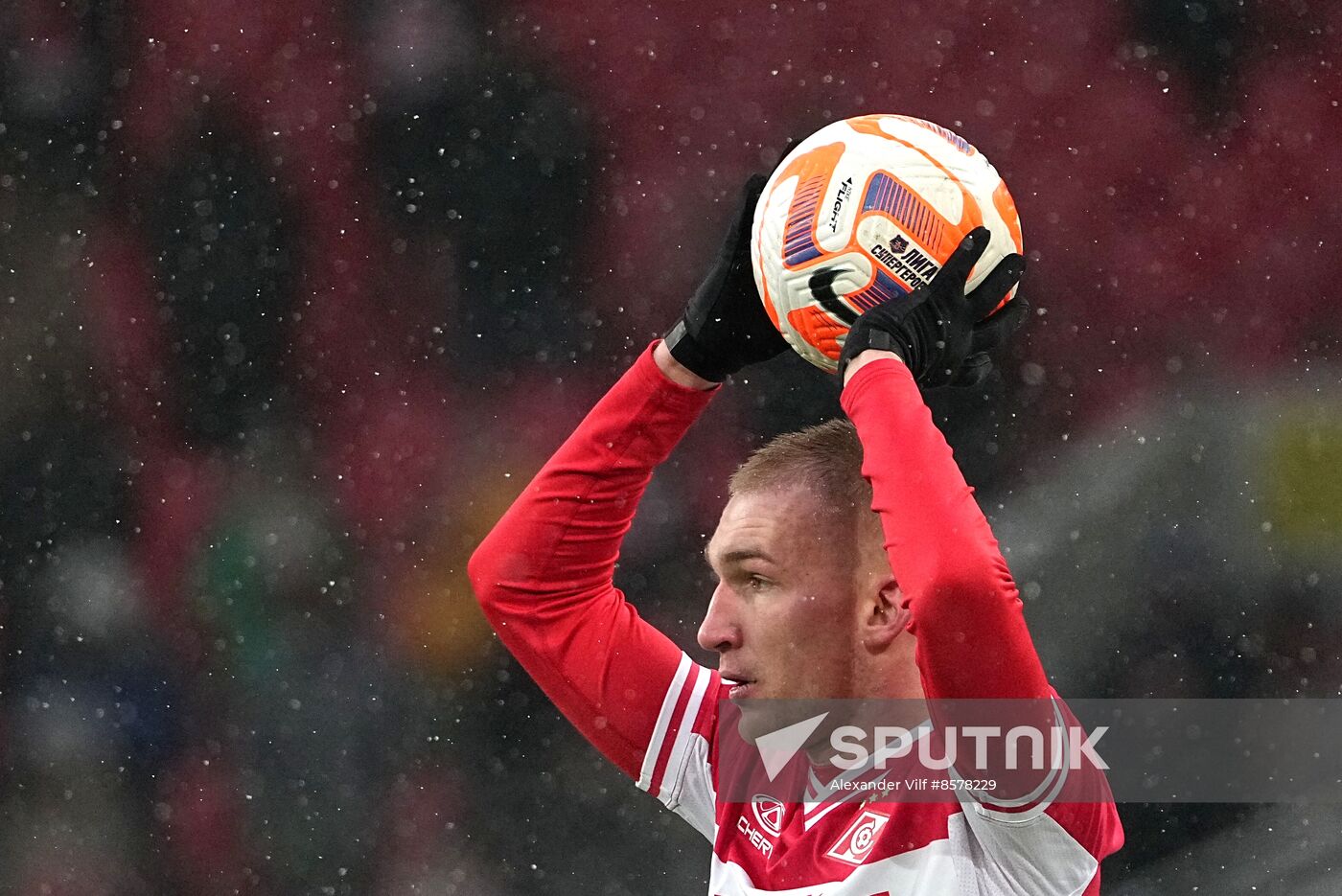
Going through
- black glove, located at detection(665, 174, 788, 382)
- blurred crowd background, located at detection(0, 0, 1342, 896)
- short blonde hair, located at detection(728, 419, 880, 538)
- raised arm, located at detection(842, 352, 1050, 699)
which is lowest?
blurred crowd background, located at detection(0, 0, 1342, 896)

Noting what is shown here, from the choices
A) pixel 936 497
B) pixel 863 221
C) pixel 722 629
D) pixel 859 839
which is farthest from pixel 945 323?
pixel 859 839

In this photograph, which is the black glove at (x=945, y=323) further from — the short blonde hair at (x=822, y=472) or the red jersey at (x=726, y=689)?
the short blonde hair at (x=822, y=472)

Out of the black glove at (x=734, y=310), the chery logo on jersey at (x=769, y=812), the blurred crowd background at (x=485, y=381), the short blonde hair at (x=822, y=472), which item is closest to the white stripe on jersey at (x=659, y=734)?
the chery logo on jersey at (x=769, y=812)

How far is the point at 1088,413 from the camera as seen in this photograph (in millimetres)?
4395

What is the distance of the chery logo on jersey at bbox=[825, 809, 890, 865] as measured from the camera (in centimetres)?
201

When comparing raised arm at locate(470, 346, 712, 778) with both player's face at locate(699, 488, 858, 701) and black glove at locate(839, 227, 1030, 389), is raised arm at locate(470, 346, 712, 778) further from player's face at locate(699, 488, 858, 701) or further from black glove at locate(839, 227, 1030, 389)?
black glove at locate(839, 227, 1030, 389)

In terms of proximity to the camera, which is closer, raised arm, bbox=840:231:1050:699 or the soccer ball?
raised arm, bbox=840:231:1050:699

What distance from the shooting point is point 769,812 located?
87.3 inches

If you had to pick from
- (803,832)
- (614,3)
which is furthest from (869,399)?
(614,3)

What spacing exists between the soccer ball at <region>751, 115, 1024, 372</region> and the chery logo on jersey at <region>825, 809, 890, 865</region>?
24.6 inches

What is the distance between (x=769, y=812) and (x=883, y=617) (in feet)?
1.16

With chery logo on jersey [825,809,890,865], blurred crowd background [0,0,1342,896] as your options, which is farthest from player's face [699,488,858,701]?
blurred crowd background [0,0,1342,896]

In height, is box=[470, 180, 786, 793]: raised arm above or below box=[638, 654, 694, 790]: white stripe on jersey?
above

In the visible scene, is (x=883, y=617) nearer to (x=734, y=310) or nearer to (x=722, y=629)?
(x=722, y=629)
